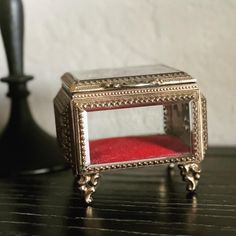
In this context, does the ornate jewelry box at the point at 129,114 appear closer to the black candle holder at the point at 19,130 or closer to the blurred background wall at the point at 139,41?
the black candle holder at the point at 19,130

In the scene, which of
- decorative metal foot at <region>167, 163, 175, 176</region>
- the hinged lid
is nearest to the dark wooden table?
decorative metal foot at <region>167, 163, 175, 176</region>

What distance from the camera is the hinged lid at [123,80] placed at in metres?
0.72

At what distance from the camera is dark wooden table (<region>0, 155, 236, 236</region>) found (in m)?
0.65

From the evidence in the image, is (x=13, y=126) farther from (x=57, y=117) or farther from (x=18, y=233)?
(x=18, y=233)

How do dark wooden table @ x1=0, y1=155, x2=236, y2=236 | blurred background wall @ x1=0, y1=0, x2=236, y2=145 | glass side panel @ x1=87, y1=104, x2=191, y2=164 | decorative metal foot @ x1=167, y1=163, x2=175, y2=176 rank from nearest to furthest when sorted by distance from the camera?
dark wooden table @ x1=0, y1=155, x2=236, y2=236 → glass side panel @ x1=87, y1=104, x2=191, y2=164 → decorative metal foot @ x1=167, y1=163, x2=175, y2=176 → blurred background wall @ x1=0, y1=0, x2=236, y2=145

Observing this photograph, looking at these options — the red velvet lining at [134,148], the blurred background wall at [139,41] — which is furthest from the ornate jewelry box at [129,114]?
the blurred background wall at [139,41]

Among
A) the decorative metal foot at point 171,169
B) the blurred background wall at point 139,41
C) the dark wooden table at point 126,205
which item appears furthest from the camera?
the blurred background wall at point 139,41

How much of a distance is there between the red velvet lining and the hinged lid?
0.10 meters

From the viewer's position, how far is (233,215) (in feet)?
2.20

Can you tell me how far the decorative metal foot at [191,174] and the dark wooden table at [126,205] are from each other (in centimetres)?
2

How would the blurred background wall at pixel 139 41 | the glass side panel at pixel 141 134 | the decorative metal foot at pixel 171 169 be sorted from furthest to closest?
the blurred background wall at pixel 139 41
the decorative metal foot at pixel 171 169
the glass side panel at pixel 141 134

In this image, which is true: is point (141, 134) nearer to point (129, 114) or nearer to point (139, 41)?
point (129, 114)

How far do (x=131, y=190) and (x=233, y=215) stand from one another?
179 millimetres

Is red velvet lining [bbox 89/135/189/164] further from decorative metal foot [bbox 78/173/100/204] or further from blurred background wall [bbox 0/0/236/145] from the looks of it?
blurred background wall [bbox 0/0/236/145]
